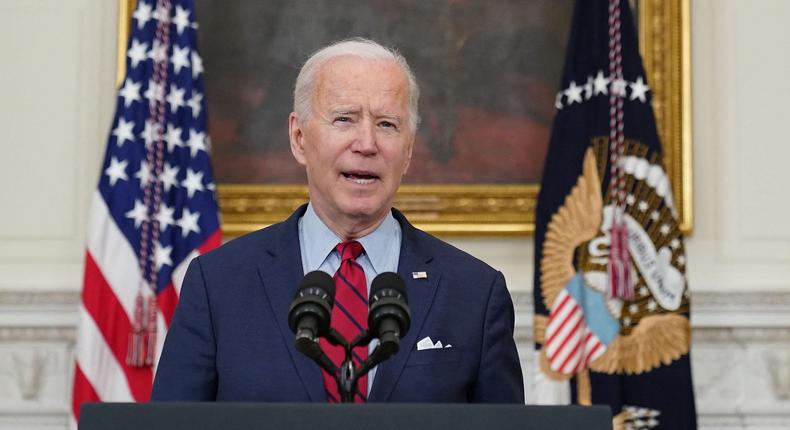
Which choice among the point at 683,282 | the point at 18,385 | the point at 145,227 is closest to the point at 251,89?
the point at 145,227

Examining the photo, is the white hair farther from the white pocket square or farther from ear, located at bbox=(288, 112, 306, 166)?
the white pocket square

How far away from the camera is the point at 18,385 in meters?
5.57

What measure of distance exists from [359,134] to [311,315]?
0.77 metres

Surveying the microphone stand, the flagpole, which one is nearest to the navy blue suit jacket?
the microphone stand

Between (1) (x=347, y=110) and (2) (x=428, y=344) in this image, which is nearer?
(2) (x=428, y=344)

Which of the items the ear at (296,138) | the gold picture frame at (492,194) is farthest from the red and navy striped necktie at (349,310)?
the gold picture frame at (492,194)

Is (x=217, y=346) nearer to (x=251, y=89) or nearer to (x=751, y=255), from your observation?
(x=251, y=89)

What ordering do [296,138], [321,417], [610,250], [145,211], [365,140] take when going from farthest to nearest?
1. [145,211]
2. [610,250]
3. [296,138]
4. [365,140]
5. [321,417]

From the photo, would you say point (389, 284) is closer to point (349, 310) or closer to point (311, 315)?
point (311, 315)

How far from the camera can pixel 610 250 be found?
5.23 metres

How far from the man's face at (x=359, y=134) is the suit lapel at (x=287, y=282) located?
13cm

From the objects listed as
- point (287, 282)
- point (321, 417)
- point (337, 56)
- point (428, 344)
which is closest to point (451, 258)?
point (428, 344)

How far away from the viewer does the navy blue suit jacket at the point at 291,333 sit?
2504 mm

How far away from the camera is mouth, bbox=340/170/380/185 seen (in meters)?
2.69
